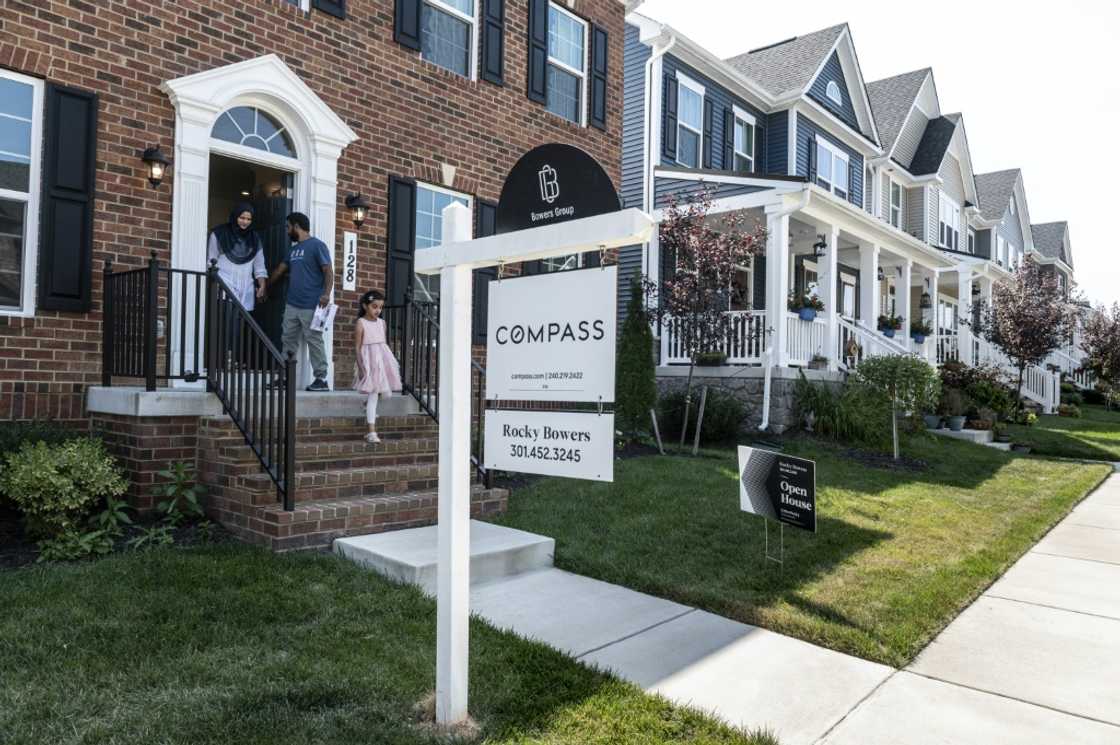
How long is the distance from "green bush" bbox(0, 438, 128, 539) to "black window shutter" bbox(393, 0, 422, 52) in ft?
16.8

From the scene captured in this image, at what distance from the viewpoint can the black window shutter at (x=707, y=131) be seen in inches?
571

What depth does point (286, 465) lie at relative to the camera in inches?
194

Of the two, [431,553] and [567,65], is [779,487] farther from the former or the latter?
[567,65]

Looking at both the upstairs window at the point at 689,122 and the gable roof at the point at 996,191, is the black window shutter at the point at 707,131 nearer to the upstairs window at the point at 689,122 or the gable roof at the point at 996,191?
the upstairs window at the point at 689,122

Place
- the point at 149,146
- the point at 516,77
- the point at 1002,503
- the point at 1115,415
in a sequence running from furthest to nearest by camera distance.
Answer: the point at 1115,415 < the point at 516,77 < the point at 1002,503 < the point at 149,146

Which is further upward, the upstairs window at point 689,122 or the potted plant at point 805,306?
the upstairs window at point 689,122

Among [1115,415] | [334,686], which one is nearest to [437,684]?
[334,686]

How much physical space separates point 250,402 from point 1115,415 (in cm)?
2258

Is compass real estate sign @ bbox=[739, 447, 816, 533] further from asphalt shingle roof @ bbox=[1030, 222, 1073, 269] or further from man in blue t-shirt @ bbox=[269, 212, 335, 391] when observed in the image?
asphalt shingle roof @ bbox=[1030, 222, 1073, 269]

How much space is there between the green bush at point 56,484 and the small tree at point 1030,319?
52.0ft

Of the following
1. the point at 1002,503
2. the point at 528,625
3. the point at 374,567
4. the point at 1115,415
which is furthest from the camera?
the point at 1115,415

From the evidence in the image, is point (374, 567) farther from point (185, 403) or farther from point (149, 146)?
point (149, 146)

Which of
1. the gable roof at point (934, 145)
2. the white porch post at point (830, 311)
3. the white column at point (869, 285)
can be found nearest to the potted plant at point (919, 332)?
the white column at point (869, 285)

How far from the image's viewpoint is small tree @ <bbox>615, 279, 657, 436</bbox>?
10.0 metres
